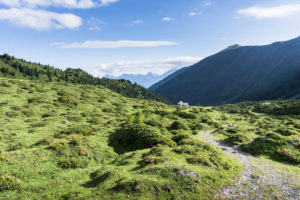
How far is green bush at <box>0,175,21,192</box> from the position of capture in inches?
448

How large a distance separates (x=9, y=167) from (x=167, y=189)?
12661 mm

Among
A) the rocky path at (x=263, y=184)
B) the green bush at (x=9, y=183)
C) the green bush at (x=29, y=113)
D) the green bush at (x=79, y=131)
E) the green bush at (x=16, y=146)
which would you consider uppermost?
the green bush at (x=29, y=113)

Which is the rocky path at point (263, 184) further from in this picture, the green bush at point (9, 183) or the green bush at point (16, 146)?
the green bush at point (16, 146)

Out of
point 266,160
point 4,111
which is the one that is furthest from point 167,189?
point 4,111

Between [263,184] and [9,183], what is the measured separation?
63.6 ft

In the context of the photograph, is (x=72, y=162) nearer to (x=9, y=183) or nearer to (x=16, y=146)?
(x=9, y=183)

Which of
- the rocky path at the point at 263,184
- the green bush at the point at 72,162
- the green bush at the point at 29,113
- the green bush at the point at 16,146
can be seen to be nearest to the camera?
the rocky path at the point at 263,184

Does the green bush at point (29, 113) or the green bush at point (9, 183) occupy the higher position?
the green bush at point (29, 113)

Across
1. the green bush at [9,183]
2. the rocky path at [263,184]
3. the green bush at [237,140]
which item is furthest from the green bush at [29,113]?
the green bush at [237,140]

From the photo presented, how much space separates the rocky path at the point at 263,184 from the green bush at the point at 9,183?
1414 centimetres

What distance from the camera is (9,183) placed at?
38.1 ft

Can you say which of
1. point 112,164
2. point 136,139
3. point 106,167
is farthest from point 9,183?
point 136,139

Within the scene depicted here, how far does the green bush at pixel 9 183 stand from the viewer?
11.4 metres

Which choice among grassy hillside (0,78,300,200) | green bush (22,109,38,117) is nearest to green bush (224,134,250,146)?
grassy hillside (0,78,300,200)
